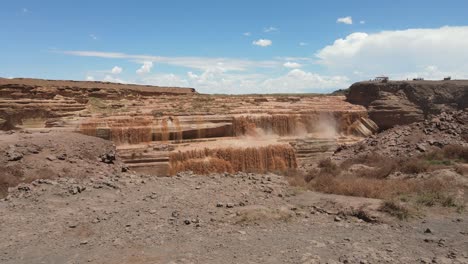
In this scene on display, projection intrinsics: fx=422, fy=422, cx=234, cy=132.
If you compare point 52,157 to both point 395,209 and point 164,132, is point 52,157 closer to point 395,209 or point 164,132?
point 164,132

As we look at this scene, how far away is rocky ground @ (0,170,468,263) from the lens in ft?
27.9

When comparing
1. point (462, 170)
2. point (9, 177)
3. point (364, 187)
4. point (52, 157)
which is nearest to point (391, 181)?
point (364, 187)

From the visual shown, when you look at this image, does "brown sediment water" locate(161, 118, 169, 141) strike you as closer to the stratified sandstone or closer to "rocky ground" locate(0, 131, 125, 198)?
the stratified sandstone

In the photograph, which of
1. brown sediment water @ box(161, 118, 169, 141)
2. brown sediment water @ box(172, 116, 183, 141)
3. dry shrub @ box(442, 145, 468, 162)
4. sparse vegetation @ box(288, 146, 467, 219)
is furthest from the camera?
brown sediment water @ box(172, 116, 183, 141)

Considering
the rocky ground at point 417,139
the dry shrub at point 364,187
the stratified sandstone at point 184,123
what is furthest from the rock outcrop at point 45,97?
the rocky ground at point 417,139

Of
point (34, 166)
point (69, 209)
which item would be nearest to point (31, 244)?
point (69, 209)

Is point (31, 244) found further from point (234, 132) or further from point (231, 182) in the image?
point (234, 132)

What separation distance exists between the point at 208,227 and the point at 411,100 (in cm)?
1958

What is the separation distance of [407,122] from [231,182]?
14.8 m

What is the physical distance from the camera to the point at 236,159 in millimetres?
18953

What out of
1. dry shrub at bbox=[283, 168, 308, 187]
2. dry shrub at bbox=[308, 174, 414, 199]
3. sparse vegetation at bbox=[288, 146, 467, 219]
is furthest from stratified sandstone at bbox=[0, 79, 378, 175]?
dry shrub at bbox=[308, 174, 414, 199]

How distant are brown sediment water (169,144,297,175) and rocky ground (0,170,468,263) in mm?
4631

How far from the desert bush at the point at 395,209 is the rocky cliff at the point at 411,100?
1471 centimetres

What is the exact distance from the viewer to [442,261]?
802 centimetres
